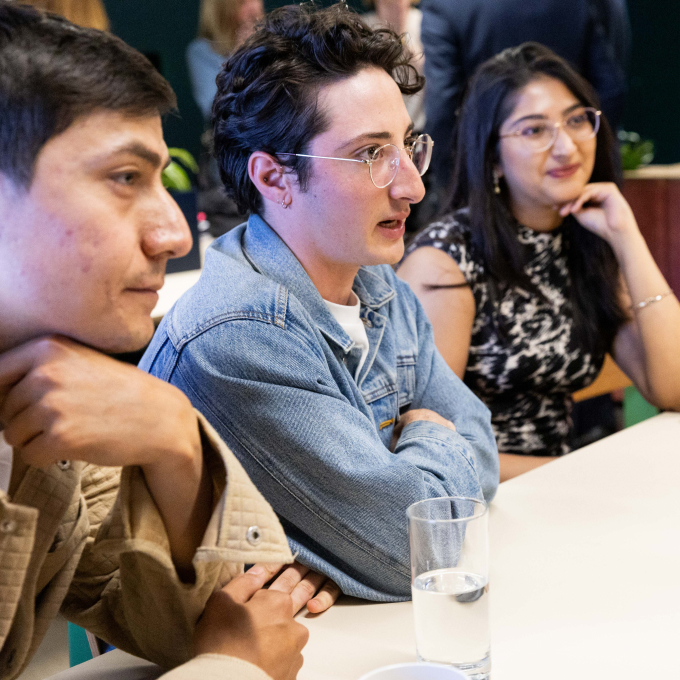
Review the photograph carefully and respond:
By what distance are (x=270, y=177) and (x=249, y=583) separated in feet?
2.11

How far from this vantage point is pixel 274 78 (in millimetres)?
1270

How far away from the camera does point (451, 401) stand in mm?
1434

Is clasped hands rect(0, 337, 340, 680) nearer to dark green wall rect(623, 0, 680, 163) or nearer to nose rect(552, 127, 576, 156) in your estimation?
nose rect(552, 127, 576, 156)

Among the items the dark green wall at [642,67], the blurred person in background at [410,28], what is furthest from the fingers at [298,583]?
the dark green wall at [642,67]

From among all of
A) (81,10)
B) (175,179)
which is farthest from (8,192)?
(81,10)

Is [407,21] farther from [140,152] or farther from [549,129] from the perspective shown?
[140,152]

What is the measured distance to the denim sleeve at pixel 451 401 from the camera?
133 cm

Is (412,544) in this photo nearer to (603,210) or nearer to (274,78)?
(274,78)

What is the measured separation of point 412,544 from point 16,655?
0.42 m

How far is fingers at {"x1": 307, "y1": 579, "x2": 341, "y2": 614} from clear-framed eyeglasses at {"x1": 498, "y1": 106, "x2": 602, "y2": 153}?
4.31 feet

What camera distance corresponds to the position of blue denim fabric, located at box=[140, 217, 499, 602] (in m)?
1.06

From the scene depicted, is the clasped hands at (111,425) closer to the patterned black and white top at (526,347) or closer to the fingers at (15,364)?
the fingers at (15,364)

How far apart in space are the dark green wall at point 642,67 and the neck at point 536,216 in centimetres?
425

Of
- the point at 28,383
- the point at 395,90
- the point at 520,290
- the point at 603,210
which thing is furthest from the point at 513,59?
the point at 28,383
